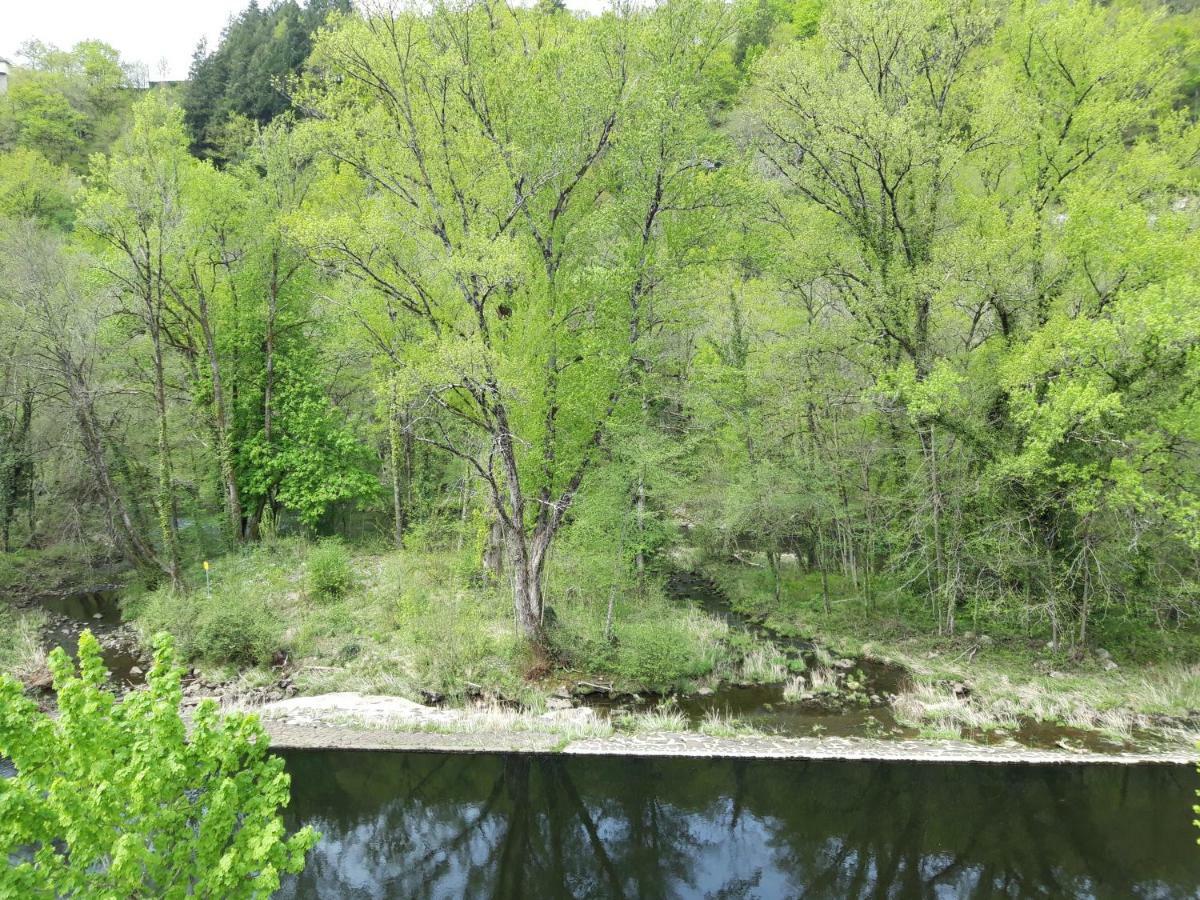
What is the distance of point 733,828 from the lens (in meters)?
9.74

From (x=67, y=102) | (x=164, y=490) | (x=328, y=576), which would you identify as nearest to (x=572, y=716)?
(x=328, y=576)

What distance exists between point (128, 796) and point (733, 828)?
799cm

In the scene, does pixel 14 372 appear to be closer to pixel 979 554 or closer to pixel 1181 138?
pixel 979 554

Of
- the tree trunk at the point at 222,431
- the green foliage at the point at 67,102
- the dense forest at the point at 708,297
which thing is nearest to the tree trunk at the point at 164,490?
the dense forest at the point at 708,297

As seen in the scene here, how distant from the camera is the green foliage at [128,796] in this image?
166 inches

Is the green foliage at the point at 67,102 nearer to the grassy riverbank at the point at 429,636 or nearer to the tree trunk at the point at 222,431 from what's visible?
the tree trunk at the point at 222,431

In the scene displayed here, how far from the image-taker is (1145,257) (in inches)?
490

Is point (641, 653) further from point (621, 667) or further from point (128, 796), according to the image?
point (128, 796)

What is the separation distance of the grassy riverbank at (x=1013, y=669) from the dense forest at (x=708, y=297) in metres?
0.45

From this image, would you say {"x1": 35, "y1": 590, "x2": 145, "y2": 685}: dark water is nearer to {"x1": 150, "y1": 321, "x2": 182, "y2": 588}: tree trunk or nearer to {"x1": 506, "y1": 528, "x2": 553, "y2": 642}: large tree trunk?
{"x1": 150, "y1": 321, "x2": 182, "y2": 588}: tree trunk

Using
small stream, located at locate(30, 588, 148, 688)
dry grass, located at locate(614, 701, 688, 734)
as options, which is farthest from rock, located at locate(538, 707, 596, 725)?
small stream, located at locate(30, 588, 148, 688)

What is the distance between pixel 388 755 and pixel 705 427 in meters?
13.0

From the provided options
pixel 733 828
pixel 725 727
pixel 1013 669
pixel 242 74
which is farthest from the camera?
pixel 242 74

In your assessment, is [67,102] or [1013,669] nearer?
[1013,669]
